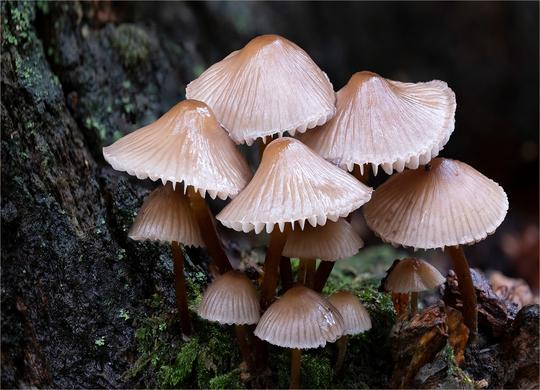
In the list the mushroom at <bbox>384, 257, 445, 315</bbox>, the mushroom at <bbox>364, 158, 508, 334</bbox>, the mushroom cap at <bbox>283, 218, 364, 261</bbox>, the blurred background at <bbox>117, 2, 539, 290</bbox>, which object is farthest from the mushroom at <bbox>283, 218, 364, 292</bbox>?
the blurred background at <bbox>117, 2, 539, 290</bbox>

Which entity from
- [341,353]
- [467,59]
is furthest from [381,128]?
[467,59]

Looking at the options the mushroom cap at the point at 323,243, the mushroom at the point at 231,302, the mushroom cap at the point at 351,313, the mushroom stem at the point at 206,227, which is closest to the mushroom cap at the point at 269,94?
the mushroom stem at the point at 206,227

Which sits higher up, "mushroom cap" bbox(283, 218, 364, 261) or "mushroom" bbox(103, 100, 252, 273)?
"mushroom" bbox(103, 100, 252, 273)

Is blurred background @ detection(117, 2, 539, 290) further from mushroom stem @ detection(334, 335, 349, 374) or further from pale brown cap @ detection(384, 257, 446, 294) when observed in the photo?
mushroom stem @ detection(334, 335, 349, 374)

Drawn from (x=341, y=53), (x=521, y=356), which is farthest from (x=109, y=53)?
(x=341, y=53)

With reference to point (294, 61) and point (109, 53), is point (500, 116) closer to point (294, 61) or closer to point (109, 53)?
point (109, 53)

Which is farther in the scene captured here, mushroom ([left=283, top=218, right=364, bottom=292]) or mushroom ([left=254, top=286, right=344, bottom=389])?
mushroom ([left=283, top=218, right=364, bottom=292])

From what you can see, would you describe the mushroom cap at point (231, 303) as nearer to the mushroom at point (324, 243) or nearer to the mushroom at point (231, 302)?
the mushroom at point (231, 302)
